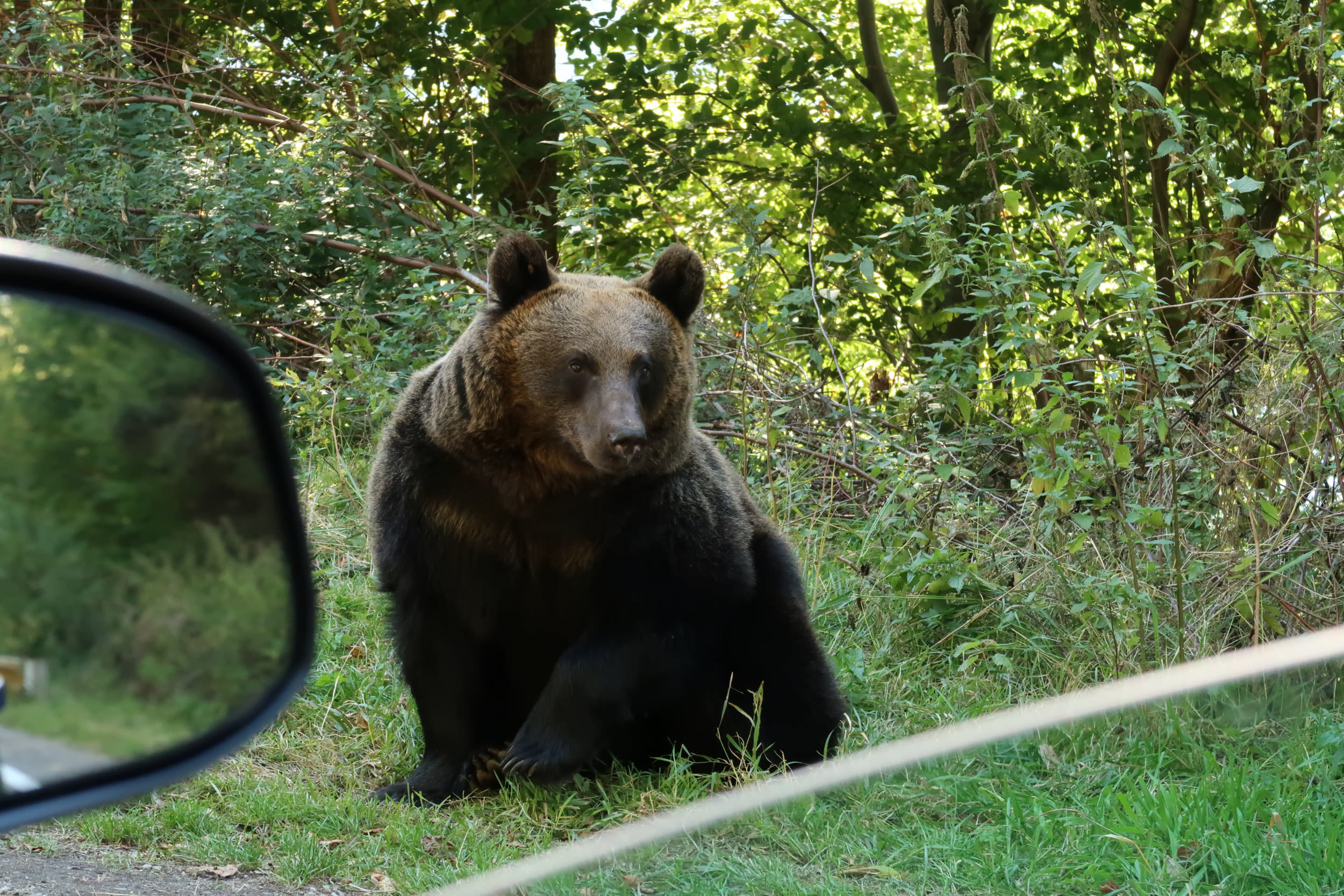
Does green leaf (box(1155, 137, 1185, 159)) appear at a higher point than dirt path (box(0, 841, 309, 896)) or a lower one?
higher

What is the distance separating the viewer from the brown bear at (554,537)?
4574 mm

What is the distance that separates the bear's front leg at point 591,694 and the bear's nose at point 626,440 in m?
0.67

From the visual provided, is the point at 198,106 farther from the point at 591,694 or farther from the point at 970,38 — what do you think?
the point at 591,694

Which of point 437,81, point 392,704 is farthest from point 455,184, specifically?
point 392,704

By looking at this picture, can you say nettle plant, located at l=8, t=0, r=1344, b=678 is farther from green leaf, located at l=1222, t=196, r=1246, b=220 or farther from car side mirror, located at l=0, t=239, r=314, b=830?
car side mirror, located at l=0, t=239, r=314, b=830

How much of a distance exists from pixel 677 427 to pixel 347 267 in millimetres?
5940

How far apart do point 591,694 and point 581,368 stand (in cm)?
115

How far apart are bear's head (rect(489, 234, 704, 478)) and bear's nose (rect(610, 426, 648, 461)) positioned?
0.03 metres

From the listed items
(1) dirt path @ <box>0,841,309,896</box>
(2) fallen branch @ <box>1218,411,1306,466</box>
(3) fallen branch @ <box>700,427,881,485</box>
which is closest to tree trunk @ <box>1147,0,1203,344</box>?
(2) fallen branch @ <box>1218,411,1306,466</box>

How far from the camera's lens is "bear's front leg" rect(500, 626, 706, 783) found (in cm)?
451

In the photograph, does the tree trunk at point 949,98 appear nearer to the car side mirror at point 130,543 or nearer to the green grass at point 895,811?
the green grass at point 895,811

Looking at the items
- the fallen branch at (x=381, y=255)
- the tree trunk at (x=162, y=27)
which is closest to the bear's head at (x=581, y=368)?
the fallen branch at (x=381, y=255)

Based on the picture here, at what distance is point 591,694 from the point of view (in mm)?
4512

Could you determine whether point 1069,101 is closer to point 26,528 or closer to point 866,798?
point 866,798
